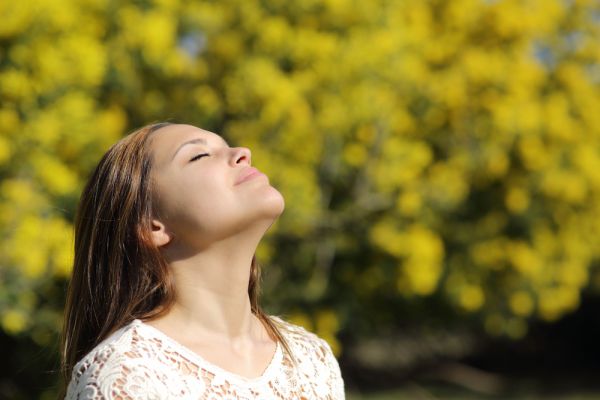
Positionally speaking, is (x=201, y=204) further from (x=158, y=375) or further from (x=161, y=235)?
(x=158, y=375)

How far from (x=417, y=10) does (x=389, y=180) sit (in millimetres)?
2044

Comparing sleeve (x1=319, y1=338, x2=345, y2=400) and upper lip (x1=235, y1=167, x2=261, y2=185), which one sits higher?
upper lip (x1=235, y1=167, x2=261, y2=185)

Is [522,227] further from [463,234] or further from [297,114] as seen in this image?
[297,114]

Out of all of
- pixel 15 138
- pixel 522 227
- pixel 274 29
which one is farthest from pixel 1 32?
pixel 522 227

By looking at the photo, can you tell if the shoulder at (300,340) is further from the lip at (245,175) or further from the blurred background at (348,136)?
the blurred background at (348,136)

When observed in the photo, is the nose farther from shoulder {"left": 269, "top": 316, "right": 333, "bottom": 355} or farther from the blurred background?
the blurred background

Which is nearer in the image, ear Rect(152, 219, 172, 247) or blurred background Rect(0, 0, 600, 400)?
ear Rect(152, 219, 172, 247)

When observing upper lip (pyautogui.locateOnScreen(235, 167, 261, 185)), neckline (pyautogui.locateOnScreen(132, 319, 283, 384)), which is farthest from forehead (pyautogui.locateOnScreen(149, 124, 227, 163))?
neckline (pyautogui.locateOnScreen(132, 319, 283, 384))

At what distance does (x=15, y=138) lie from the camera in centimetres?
520

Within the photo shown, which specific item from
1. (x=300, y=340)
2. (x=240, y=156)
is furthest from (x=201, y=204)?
(x=300, y=340)

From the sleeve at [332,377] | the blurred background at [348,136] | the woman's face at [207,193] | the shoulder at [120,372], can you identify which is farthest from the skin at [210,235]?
the blurred background at [348,136]

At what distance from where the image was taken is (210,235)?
1.88 m

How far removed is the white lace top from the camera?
5.50 ft

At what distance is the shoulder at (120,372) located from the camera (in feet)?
5.46
